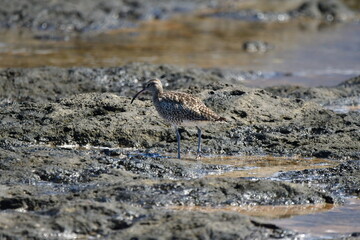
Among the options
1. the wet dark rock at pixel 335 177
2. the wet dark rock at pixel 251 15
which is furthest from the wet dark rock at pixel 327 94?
the wet dark rock at pixel 251 15

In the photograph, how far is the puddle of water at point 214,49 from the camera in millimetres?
18641

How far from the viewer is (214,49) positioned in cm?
2172

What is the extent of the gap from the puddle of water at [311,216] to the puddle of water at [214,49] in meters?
8.72

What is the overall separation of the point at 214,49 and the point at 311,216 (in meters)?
14.3

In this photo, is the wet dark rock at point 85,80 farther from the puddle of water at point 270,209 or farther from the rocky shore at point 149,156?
the puddle of water at point 270,209

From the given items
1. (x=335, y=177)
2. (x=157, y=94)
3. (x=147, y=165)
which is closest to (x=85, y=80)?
(x=157, y=94)

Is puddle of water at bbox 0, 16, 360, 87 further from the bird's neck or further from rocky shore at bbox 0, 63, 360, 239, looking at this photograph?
the bird's neck

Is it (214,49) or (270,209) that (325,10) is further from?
(270,209)

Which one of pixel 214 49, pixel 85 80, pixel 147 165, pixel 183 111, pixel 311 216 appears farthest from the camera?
pixel 214 49

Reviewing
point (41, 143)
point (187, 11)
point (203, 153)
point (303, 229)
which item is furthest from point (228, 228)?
point (187, 11)

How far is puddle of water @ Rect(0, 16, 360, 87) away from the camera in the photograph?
1864cm

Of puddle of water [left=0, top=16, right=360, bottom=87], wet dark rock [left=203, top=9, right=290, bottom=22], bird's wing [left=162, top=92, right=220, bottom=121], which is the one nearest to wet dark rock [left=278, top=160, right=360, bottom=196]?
bird's wing [left=162, top=92, right=220, bottom=121]

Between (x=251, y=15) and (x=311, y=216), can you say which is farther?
(x=251, y=15)

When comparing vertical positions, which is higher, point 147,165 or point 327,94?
point 327,94
